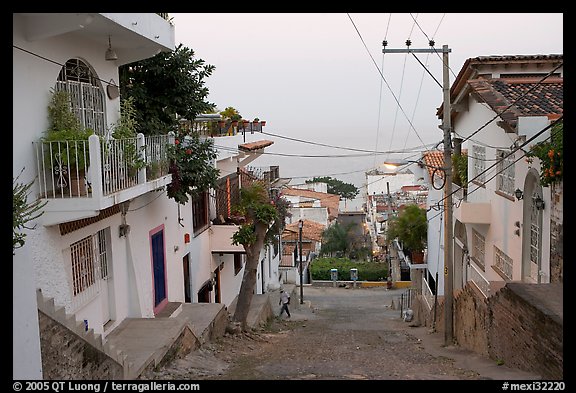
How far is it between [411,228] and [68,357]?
2568cm

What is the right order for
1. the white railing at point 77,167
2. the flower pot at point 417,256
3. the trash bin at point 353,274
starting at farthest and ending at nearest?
1. the trash bin at point 353,274
2. the flower pot at point 417,256
3. the white railing at point 77,167

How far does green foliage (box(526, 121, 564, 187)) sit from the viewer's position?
932 centimetres

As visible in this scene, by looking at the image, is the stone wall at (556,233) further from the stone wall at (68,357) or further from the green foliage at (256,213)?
the stone wall at (68,357)

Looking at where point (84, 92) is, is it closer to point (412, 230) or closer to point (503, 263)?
point (503, 263)

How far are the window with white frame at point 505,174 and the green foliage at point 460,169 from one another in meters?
4.46

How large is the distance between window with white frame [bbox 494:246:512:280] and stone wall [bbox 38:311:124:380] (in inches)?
376

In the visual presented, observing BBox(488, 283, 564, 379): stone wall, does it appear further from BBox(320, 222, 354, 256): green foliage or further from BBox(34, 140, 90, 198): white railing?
BBox(320, 222, 354, 256): green foliage

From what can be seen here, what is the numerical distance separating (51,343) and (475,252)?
46.5 ft

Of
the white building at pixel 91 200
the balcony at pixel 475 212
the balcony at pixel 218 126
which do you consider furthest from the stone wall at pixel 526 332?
the balcony at pixel 218 126

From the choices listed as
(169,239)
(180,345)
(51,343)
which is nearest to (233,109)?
(169,239)

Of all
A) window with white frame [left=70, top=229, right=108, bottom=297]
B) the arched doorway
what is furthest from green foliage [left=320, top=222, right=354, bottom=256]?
window with white frame [left=70, top=229, right=108, bottom=297]

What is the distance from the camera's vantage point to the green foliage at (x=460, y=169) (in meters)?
19.4

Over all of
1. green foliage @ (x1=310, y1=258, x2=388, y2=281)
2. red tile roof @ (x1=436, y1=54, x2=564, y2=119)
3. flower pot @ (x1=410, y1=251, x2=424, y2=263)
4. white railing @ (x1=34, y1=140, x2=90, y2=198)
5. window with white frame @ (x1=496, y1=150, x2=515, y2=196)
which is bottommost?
green foliage @ (x1=310, y1=258, x2=388, y2=281)
